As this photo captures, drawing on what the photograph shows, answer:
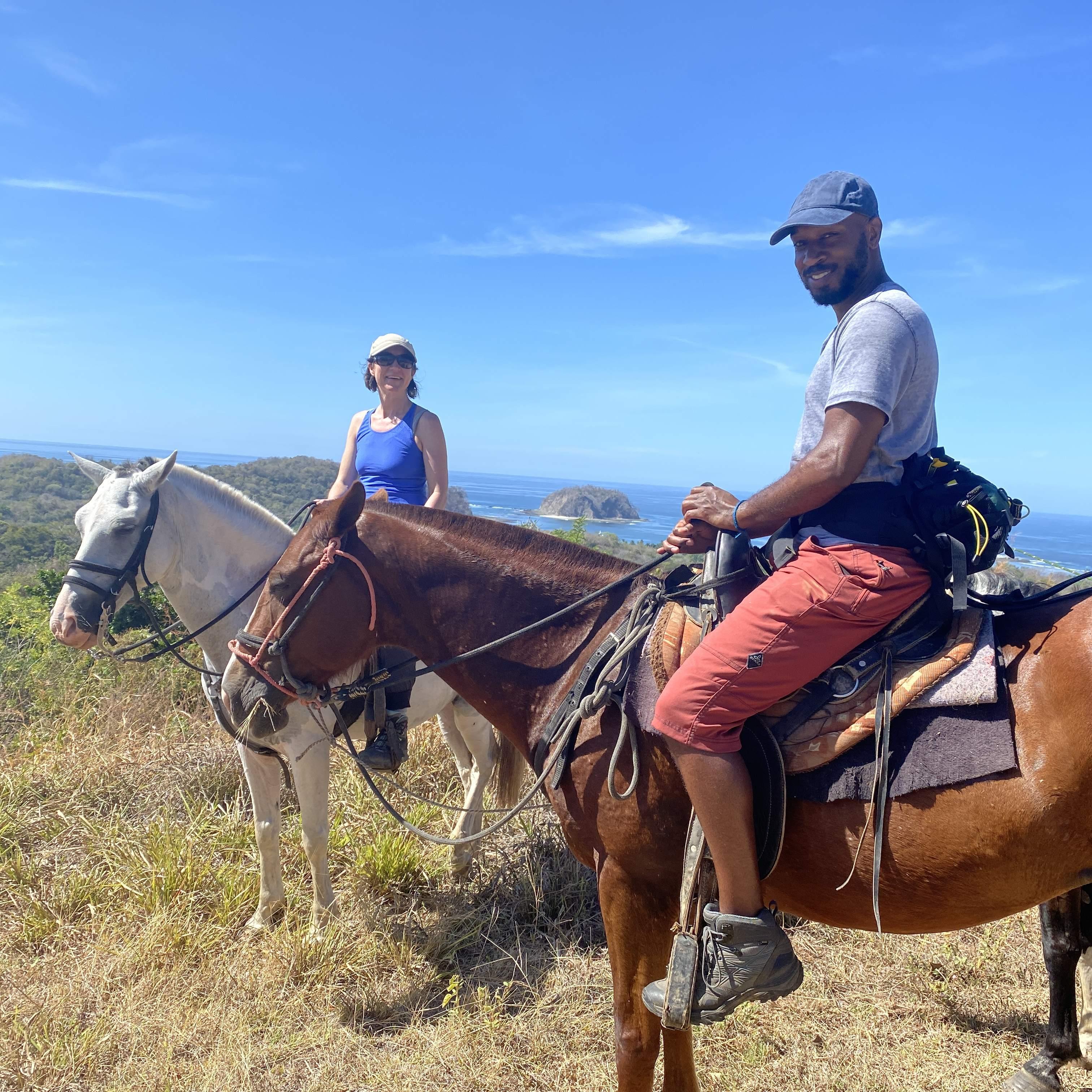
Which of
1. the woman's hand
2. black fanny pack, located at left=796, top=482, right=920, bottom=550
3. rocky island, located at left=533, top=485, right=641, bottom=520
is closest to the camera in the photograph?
black fanny pack, located at left=796, top=482, right=920, bottom=550

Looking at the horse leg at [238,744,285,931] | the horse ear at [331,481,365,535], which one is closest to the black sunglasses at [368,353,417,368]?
the horse ear at [331,481,365,535]

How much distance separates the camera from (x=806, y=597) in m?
2.03

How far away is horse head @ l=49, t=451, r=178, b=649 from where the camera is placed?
3.85 metres

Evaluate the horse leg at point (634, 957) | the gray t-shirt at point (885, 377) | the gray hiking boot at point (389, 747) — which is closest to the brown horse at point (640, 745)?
the horse leg at point (634, 957)

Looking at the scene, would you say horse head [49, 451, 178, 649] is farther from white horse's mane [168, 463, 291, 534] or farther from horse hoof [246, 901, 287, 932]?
horse hoof [246, 901, 287, 932]

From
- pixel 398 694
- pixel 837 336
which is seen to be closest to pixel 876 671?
pixel 837 336

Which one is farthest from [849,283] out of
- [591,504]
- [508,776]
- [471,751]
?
[591,504]

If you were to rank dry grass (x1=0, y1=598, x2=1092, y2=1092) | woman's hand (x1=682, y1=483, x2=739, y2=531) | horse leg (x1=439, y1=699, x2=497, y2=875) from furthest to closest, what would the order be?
1. horse leg (x1=439, y1=699, x2=497, y2=875)
2. dry grass (x1=0, y1=598, x2=1092, y2=1092)
3. woman's hand (x1=682, y1=483, x2=739, y2=531)

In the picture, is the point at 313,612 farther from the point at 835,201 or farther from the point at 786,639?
the point at 835,201

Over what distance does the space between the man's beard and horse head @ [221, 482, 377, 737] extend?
5.61 ft

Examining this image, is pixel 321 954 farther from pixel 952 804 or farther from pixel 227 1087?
pixel 952 804

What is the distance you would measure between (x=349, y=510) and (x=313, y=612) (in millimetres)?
400

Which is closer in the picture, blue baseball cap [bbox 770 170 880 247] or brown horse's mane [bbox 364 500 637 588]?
blue baseball cap [bbox 770 170 880 247]

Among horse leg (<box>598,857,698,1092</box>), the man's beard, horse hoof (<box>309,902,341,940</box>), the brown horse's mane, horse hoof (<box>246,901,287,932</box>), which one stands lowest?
horse hoof (<box>246,901,287,932</box>)
